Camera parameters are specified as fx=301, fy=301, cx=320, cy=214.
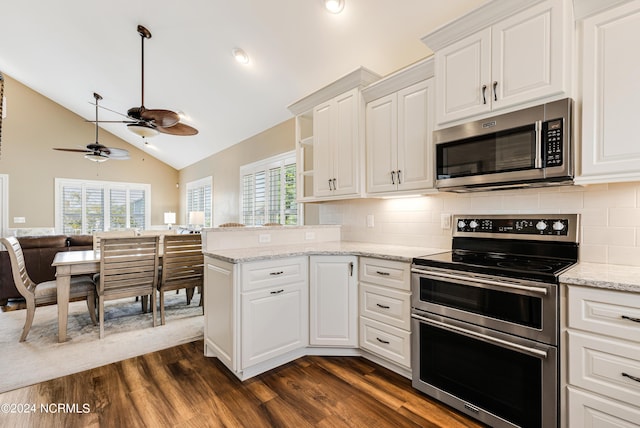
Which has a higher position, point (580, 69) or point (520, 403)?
point (580, 69)

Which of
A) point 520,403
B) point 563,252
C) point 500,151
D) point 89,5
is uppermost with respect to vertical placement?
point 89,5

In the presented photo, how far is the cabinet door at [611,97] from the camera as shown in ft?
4.95

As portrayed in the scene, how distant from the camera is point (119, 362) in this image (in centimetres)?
255

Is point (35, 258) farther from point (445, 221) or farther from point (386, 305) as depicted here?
point (445, 221)

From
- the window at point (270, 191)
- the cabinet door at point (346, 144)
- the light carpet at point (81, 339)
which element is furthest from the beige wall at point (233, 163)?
the light carpet at point (81, 339)

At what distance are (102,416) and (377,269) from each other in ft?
6.67

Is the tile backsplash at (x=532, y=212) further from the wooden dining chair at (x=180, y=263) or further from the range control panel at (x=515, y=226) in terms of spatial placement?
the wooden dining chair at (x=180, y=263)

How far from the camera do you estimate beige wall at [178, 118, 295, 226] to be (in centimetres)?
487

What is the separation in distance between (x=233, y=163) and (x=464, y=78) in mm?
5200

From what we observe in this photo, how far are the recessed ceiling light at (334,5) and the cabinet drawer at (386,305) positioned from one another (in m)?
2.35

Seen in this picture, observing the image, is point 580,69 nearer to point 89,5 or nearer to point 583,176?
point 583,176

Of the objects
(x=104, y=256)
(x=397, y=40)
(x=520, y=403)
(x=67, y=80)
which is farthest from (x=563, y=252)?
(x=67, y=80)

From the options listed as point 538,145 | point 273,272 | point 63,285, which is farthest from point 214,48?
point 538,145

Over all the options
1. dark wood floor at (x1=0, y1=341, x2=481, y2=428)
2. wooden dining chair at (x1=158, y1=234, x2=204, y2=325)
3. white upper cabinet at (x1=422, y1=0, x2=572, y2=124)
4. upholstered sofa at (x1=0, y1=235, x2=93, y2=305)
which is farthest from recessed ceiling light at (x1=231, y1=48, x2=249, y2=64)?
upholstered sofa at (x1=0, y1=235, x2=93, y2=305)
